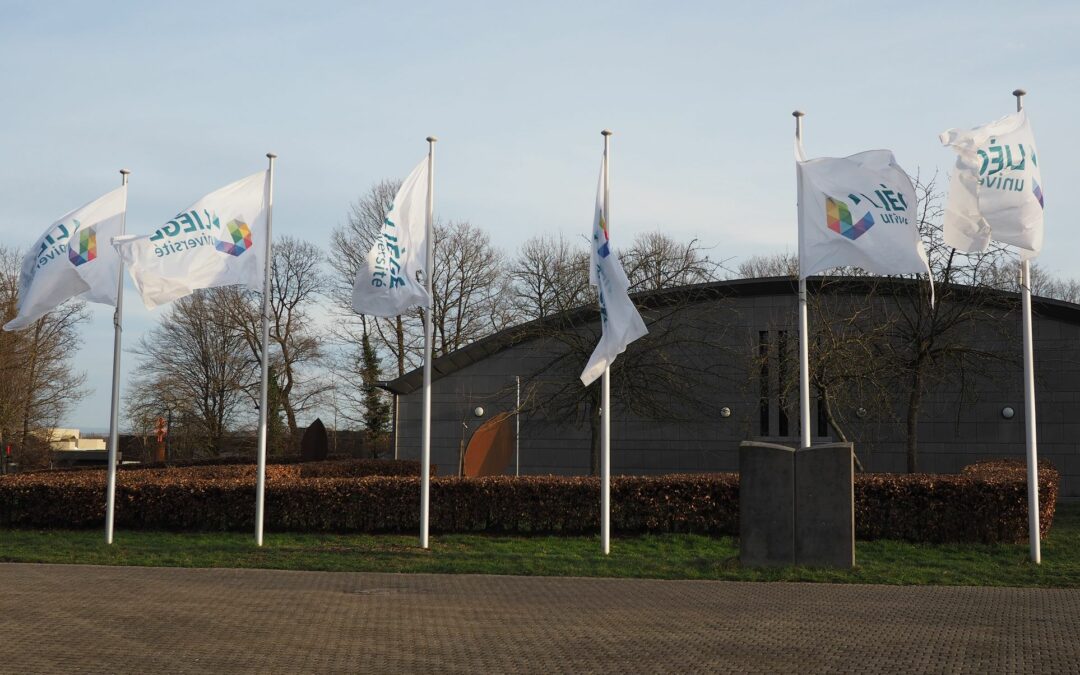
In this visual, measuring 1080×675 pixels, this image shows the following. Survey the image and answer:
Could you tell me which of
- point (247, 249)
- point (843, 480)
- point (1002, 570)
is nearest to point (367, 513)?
point (247, 249)

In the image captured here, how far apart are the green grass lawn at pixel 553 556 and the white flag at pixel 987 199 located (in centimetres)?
428

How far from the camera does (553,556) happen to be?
15.1 m

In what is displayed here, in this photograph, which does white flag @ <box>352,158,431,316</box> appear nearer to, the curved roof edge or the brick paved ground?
the brick paved ground

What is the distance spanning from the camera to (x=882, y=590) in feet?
41.2

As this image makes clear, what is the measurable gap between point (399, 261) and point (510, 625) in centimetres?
672

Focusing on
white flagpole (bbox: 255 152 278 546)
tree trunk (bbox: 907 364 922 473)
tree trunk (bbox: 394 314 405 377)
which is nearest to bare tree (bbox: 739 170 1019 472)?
tree trunk (bbox: 907 364 922 473)

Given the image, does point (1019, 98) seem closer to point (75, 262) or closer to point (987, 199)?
point (987, 199)

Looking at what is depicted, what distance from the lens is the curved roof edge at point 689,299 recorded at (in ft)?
85.7

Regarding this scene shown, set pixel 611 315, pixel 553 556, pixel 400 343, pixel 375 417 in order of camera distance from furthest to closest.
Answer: pixel 375 417, pixel 400 343, pixel 553 556, pixel 611 315

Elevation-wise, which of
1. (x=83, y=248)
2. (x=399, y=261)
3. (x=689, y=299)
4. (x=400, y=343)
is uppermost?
(x=400, y=343)

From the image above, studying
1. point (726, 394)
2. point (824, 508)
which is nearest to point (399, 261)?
point (824, 508)

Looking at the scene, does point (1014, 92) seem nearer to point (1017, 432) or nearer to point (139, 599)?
point (139, 599)

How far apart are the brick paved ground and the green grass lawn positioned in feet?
2.00

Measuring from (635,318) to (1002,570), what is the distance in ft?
19.2
